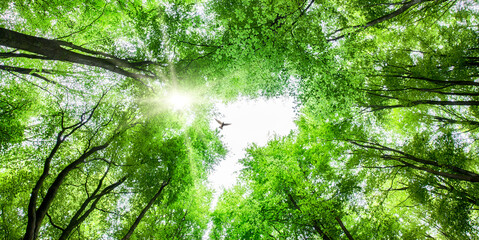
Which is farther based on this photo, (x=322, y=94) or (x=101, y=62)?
(x=322, y=94)

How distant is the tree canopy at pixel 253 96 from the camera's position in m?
6.03

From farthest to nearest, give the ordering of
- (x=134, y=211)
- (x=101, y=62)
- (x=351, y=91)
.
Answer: (x=134, y=211) → (x=351, y=91) → (x=101, y=62)

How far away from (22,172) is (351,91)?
13444mm

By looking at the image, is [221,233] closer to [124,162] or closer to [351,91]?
[124,162]

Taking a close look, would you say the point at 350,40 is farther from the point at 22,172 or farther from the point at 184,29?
the point at 22,172

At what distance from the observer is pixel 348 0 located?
6.87 meters

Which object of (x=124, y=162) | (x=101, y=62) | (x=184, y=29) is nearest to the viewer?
(x=101, y=62)

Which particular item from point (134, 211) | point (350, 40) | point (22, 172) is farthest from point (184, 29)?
point (134, 211)

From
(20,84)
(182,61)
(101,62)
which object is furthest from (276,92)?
(20,84)

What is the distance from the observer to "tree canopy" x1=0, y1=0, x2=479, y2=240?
19.8ft

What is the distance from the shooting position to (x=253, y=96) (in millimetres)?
8984

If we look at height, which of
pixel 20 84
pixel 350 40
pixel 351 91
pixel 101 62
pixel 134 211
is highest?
pixel 20 84

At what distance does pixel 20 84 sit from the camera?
787 centimetres

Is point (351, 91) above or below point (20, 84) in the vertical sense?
below
